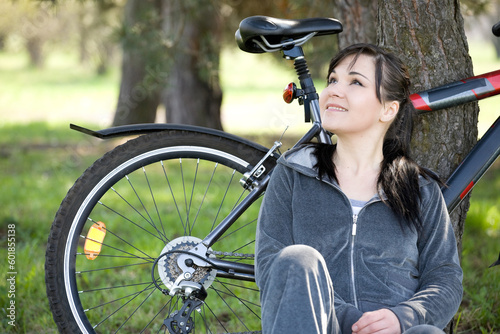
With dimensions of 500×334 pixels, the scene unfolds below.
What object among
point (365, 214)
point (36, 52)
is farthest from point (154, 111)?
point (36, 52)

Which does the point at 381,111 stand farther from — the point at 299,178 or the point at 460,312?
the point at 460,312

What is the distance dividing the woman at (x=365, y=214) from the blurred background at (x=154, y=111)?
432 millimetres

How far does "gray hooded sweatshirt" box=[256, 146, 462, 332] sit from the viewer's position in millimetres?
1682

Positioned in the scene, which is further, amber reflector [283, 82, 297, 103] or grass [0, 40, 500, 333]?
grass [0, 40, 500, 333]

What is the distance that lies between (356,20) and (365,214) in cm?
152

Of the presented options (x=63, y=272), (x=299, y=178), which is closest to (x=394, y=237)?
(x=299, y=178)

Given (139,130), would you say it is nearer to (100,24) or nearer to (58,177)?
(58,177)

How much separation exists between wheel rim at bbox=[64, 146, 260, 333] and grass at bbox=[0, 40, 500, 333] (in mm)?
282

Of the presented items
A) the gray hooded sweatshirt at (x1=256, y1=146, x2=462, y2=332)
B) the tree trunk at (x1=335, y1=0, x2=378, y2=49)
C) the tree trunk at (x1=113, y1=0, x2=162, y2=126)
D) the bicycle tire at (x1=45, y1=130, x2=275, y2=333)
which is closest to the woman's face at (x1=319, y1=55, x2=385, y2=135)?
the gray hooded sweatshirt at (x1=256, y1=146, x2=462, y2=332)

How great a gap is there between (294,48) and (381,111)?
1.38ft

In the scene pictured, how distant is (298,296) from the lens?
146 centimetres

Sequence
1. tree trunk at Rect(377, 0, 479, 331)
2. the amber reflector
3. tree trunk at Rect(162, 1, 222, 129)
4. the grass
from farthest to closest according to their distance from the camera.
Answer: tree trunk at Rect(162, 1, 222, 129)
the grass
tree trunk at Rect(377, 0, 479, 331)
the amber reflector

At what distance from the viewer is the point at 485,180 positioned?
552 cm

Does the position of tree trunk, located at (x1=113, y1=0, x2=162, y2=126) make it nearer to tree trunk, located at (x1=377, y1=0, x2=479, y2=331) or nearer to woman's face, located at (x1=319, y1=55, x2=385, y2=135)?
tree trunk, located at (x1=377, y1=0, x2=479, y2=331)
